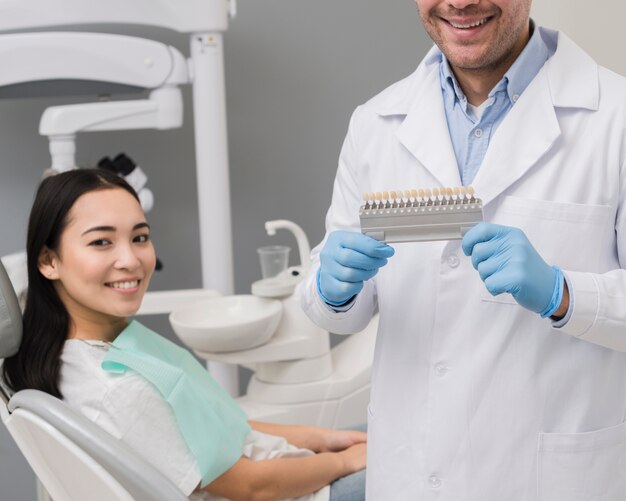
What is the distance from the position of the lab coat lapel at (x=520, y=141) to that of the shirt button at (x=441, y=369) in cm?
22

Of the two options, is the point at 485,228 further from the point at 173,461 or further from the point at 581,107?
the point at 173,461

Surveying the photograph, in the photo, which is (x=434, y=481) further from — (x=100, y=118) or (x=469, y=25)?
(x=100, y=118)

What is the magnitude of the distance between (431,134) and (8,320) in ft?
2.10

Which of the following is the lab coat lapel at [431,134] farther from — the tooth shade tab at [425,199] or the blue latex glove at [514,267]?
the blue latex glove at [514,267]

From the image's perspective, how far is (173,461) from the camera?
1.39 metres

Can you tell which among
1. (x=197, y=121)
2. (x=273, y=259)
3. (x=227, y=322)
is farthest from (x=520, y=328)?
(x=197, y=121)

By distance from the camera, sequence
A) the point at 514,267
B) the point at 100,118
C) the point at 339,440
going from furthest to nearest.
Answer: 1. the point at 100,118
2. the point at 339,440
3. the point at 514,267

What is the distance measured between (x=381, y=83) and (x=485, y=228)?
1.81 metres

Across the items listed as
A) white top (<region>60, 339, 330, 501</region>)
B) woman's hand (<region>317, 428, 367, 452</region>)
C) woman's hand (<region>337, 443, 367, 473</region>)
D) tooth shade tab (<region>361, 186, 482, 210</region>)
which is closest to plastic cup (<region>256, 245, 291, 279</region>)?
woman's hand (<region>317, 428, 367, 452</region>)

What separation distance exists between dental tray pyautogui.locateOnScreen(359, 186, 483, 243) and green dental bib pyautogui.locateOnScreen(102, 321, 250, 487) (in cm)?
47

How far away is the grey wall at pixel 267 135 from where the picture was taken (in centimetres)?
266

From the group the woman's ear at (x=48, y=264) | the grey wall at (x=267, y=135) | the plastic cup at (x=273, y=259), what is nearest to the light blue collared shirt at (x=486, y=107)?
the woman's ear at (x=48, y=264)

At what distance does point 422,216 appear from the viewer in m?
1.08

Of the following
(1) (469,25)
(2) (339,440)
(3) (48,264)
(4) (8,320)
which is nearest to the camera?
(1) (469,25)
